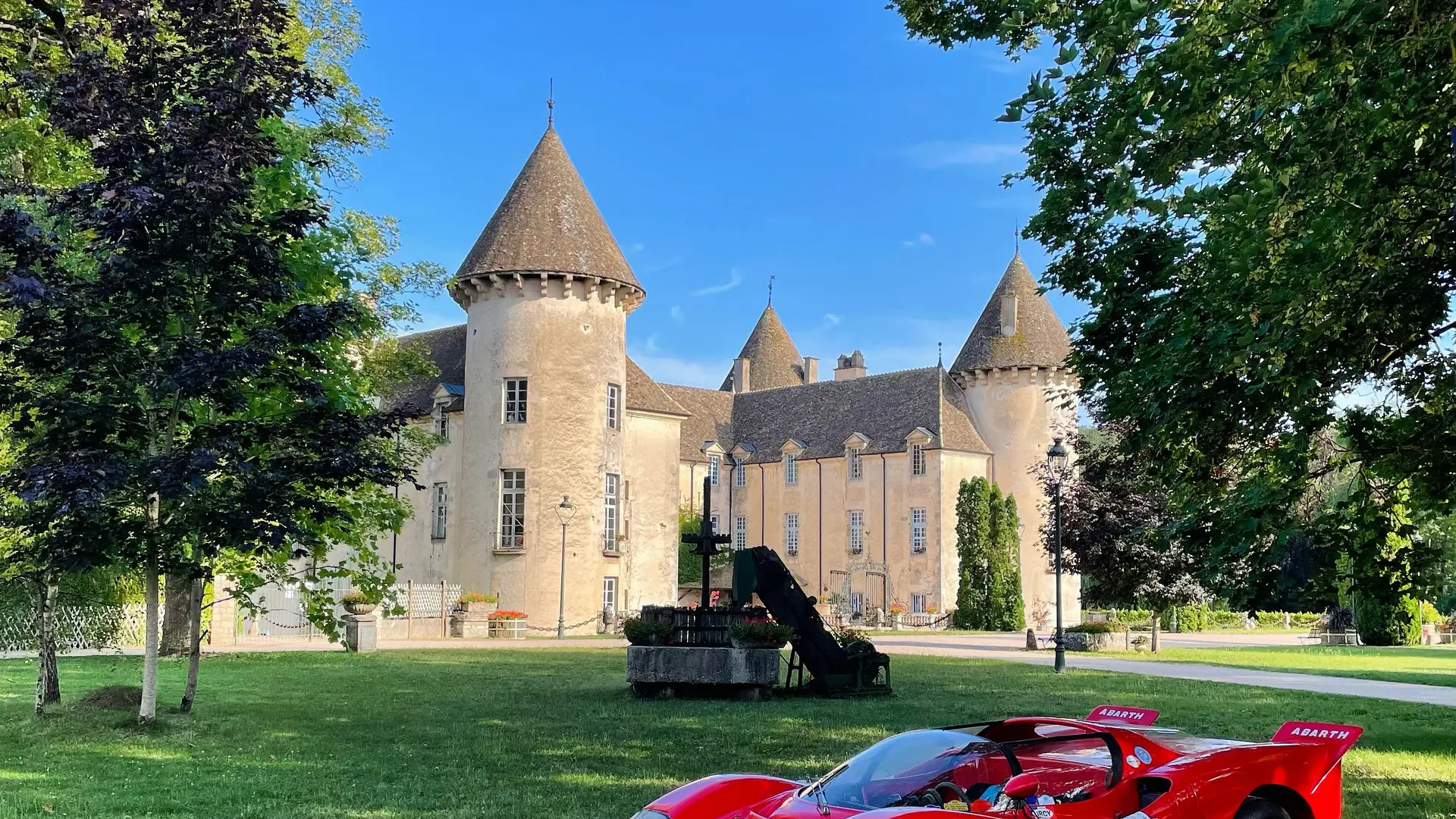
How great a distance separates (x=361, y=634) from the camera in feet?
102

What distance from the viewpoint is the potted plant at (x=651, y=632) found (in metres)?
18.7

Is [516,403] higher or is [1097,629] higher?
[516,403]

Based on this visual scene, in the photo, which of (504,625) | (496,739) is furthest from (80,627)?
(496,739)

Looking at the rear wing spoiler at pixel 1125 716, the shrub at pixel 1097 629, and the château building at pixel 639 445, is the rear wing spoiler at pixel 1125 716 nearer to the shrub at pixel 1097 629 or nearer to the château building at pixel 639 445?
the château building at pixel 639 445

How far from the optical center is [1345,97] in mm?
6914

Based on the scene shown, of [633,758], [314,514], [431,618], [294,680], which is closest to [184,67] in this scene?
[314,514]

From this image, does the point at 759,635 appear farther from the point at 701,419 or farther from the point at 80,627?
the point at 701,419

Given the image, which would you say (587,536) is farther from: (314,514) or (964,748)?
(964,748)

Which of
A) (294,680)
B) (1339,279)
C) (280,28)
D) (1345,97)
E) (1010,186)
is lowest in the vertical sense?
(294,680)

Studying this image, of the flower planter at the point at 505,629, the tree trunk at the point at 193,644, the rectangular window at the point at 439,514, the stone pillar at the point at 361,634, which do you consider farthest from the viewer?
the rectangular window at the point at 439,514

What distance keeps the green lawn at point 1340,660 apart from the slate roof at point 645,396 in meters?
24.1

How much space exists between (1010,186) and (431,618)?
3063cm

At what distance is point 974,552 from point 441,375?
79.6 feet

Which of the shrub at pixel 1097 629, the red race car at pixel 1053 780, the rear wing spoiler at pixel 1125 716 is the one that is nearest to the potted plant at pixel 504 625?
the shrub at pixel 1097 629
